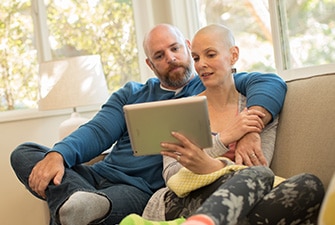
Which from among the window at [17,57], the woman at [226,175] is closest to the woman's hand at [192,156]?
the woman at [226,175]

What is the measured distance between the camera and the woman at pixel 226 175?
1.35 meters

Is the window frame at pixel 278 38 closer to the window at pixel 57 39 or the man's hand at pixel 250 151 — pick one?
the man's hand at pixel 250 151

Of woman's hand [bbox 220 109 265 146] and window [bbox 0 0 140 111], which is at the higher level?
window [bbox 0 0 140 111]

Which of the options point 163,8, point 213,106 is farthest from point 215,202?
point 163,8

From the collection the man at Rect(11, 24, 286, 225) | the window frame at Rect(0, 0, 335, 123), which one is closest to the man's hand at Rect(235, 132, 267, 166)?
the man at Rect(11, 24, 286, 225)

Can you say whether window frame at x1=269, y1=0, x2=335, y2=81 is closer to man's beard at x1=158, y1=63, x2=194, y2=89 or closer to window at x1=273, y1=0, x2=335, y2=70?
window at x1=273, y1=0, x2=335, y2=70

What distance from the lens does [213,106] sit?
6.88ft

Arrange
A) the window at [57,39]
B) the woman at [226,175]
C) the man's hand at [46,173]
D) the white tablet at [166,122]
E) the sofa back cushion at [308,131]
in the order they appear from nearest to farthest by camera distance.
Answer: the woman at [226,175], the white tablet at [166,122], the sofa back cushion at [308,131], the man's hand at [46,173], the window at [57,39]

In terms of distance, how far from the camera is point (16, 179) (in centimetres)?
326

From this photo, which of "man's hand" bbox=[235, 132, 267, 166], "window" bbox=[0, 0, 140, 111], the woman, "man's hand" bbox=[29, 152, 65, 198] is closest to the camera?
the woman

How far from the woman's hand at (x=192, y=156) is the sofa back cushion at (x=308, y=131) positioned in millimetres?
265

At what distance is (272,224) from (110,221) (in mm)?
686

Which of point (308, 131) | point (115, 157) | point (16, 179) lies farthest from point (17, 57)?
point (308, 131)

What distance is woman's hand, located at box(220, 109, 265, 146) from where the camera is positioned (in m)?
1.89
